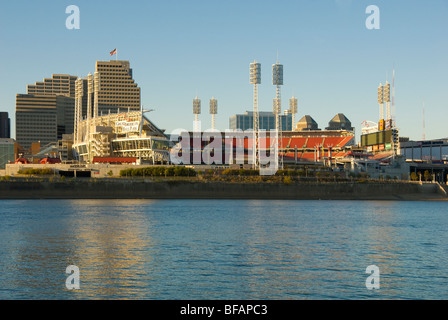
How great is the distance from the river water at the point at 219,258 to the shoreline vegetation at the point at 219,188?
59.5m

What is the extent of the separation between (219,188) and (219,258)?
4037 inches

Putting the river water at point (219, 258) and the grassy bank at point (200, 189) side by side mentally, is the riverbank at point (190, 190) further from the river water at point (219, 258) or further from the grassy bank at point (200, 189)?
the river water at point (219, 258)

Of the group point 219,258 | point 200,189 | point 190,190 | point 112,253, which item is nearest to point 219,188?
point 200,189

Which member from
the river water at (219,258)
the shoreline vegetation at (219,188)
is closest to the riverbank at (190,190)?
the shoreline vegetation at (219,188)

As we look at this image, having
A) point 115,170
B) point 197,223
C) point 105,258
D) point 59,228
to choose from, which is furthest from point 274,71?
point 105,258

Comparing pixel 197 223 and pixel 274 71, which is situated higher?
pixel 274 71

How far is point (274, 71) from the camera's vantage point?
603ft

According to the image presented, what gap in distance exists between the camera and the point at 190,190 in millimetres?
151750

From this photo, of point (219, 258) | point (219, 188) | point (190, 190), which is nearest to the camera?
point (219, 258)

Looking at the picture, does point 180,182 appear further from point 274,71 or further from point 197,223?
point 197,223

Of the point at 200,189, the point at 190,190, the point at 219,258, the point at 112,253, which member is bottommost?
the point at 219,258

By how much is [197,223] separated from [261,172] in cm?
9868

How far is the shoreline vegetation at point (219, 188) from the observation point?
145 meters

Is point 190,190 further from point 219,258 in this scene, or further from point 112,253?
point 219,258
